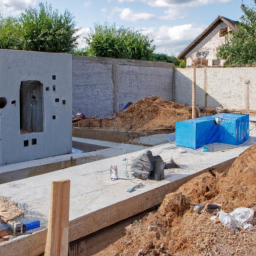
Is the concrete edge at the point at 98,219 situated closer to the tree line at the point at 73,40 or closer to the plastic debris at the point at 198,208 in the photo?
the plastic debris at the point at 198,208

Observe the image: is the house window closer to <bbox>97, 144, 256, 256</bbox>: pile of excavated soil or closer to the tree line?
the tree line

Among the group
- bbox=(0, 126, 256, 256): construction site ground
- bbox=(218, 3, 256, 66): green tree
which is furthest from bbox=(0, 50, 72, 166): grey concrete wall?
bbox=(218, 3, 256, 66): green tree

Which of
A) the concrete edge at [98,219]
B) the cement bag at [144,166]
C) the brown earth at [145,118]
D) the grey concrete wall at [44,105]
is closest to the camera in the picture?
the concrete edge at [98,219]

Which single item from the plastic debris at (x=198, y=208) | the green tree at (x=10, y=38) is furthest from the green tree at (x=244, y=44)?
the plastic debris at (x=198, y=208)

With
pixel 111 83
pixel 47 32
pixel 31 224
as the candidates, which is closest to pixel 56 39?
pixel 47 32

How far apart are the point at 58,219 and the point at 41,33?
1820cm

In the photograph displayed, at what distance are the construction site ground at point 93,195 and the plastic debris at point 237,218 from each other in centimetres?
164

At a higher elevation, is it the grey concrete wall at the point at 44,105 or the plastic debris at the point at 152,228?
the grey concrete wall at the point at 44,105

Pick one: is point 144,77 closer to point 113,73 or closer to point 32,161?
point 113,73

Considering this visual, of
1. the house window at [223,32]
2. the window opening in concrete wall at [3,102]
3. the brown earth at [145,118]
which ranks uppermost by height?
the house window at [223,32]

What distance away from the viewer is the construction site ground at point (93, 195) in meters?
4.63

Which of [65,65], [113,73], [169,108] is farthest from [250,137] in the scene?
[113,73]

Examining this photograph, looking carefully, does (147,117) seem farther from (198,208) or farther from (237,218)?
(237,218)

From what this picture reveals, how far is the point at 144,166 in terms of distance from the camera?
6.39m
